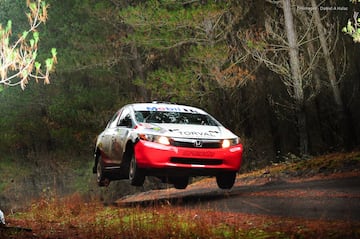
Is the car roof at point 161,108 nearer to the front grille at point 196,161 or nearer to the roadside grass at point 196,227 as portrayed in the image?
the front grille at point 196,161

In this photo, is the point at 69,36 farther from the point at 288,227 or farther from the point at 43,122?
the point at 288,227

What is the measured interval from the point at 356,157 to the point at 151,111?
5586mm

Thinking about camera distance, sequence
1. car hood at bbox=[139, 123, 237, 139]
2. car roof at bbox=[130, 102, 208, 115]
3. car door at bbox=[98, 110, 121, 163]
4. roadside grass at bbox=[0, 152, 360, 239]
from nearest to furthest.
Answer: roadside grass at bbox=[0, 152, 360, 239] < car hood at bbox=[139, 123, 237, 139] < car roof at bbox=[130, 102, 208, 115] < car door at bbox=[98, 110, 121, 163]

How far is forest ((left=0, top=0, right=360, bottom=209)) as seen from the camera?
1959 centimetres

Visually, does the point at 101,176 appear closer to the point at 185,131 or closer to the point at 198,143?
the point at 185,131

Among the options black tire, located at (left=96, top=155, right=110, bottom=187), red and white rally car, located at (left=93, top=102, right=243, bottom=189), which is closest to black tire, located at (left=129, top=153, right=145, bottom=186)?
red and white rally car, located at (left=93, top=102, right=243, bottom=189)

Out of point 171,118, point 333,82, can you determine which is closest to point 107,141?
point 171,118

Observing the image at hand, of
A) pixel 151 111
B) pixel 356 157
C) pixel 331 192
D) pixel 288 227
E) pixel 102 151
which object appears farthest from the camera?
pixel 356 157

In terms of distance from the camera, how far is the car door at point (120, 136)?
1055cm

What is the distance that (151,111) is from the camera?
1104cm

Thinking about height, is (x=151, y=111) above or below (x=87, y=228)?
above

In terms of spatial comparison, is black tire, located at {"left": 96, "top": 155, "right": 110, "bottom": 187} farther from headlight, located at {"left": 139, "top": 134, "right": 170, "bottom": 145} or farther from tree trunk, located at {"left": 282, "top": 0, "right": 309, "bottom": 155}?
tree trunk, located at {"left": 282, "top": 0, "right": 309, "bottom": 155}

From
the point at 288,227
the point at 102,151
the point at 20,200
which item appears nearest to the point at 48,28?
the point at 20,200

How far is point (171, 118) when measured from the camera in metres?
10.8
